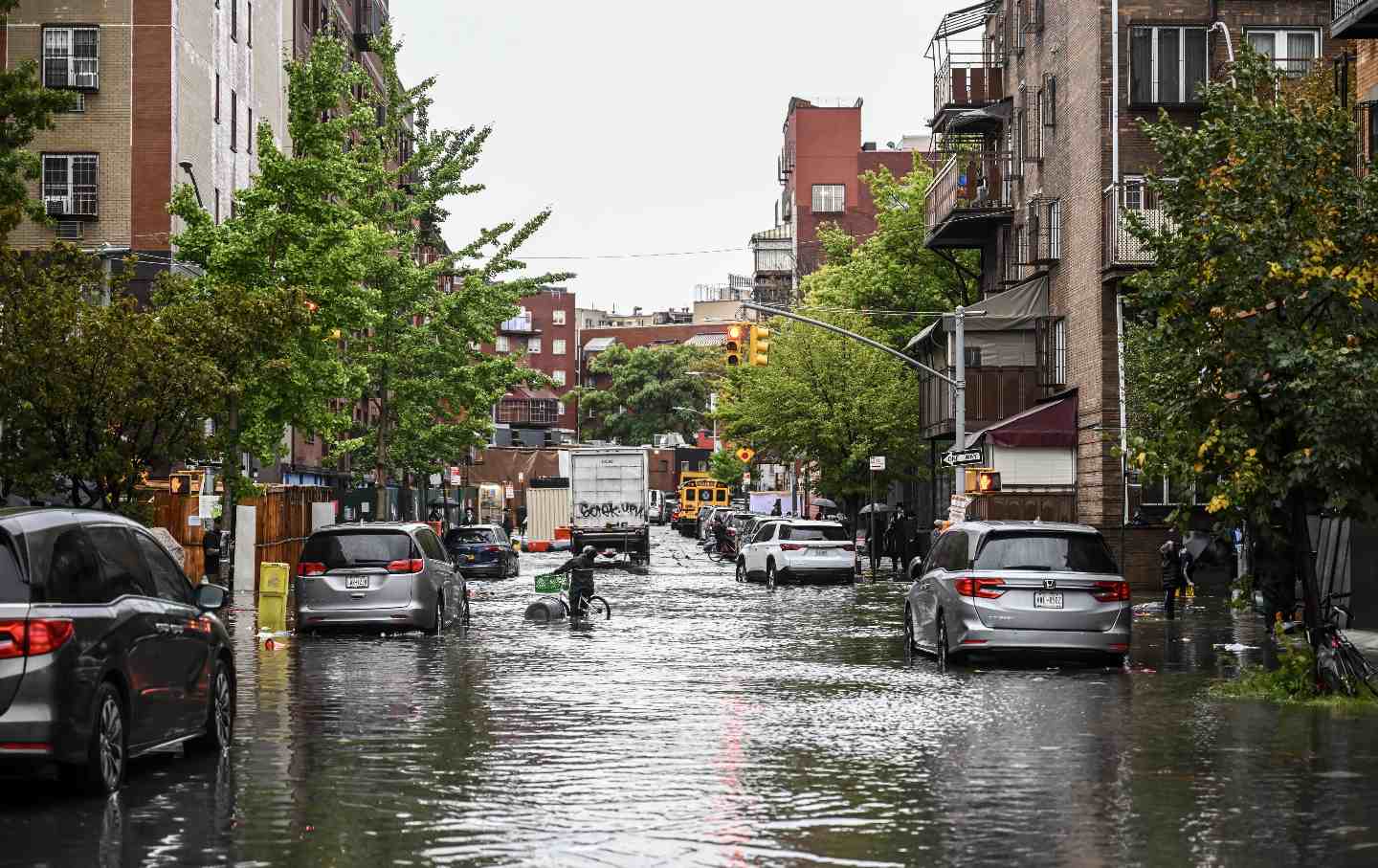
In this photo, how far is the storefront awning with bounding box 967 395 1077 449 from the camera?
46.9 meters

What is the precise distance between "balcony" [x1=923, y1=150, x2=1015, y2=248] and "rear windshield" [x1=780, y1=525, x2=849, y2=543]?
966 cm

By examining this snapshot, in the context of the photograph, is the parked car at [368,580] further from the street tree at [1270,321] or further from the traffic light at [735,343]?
the traffic light at [735,343]

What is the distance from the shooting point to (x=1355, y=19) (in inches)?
1047

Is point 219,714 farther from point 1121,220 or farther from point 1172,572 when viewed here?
point 1121,220

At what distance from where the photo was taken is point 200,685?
13336mm

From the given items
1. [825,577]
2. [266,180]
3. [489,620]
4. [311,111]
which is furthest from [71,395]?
[825,577]

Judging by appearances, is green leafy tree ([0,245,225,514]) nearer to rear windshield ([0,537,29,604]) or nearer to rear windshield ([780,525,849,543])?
rear windshield ([0,537,29,604])

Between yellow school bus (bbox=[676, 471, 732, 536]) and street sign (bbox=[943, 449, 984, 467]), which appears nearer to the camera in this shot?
street sign (bbox=[943, 449, 984, 467])

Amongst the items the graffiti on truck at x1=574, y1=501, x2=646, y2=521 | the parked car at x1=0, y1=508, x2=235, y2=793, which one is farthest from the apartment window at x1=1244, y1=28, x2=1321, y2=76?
the parked car at x1=0, y1=508, x2=235, y2=793

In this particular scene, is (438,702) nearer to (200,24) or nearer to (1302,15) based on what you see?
(1302,15)

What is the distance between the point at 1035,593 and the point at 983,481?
61.4ft

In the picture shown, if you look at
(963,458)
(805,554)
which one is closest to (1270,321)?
(963,458)

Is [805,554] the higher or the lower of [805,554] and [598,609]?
the higher

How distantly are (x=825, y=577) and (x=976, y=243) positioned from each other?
1327 centimetres
